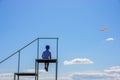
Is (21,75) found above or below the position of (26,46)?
below

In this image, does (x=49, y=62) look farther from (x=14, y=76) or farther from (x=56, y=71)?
(x=14, y=76)

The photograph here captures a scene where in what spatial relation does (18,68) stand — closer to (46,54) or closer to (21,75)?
(21,75)

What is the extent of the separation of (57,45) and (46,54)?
1.00m

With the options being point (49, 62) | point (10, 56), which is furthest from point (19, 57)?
point (49, 62)

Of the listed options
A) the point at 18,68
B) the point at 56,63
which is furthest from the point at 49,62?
the point at 18,68

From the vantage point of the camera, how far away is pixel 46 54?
81.7 ft

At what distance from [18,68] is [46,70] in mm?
2012

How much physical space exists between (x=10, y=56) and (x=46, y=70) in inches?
102

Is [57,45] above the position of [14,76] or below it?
above

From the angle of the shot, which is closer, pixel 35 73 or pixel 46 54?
pixel 35 73

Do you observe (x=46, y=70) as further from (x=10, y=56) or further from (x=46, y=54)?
(x=10, y=56)

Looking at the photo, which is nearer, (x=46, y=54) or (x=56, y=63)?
(x=56, y=63)

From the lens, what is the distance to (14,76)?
23453 millimetres

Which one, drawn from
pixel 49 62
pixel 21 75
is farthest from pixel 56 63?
pixel 21 75
